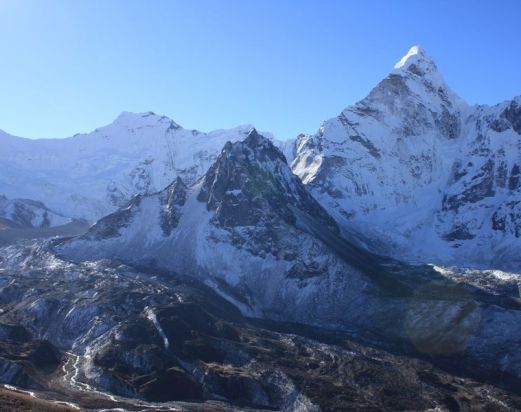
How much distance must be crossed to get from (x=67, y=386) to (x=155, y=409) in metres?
31.5

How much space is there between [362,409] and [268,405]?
2502 cm

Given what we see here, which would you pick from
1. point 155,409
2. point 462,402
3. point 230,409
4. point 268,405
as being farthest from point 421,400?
point 155,409

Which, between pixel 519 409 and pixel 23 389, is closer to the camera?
pixel 23 389

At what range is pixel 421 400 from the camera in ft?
648

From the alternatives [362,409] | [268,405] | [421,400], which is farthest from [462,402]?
[268,405]

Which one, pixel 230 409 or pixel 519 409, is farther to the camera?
pixel 519 409

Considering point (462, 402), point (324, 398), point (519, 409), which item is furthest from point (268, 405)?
point (519, 409)

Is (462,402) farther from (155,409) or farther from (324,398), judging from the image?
(155,409)

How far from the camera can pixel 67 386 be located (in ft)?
633

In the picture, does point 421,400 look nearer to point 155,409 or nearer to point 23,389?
point 155,409

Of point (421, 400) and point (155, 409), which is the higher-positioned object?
A: point (421, 400)

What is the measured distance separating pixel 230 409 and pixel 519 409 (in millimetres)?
76944

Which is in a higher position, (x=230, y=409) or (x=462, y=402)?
(x=462, y=402)

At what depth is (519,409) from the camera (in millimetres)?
194750
